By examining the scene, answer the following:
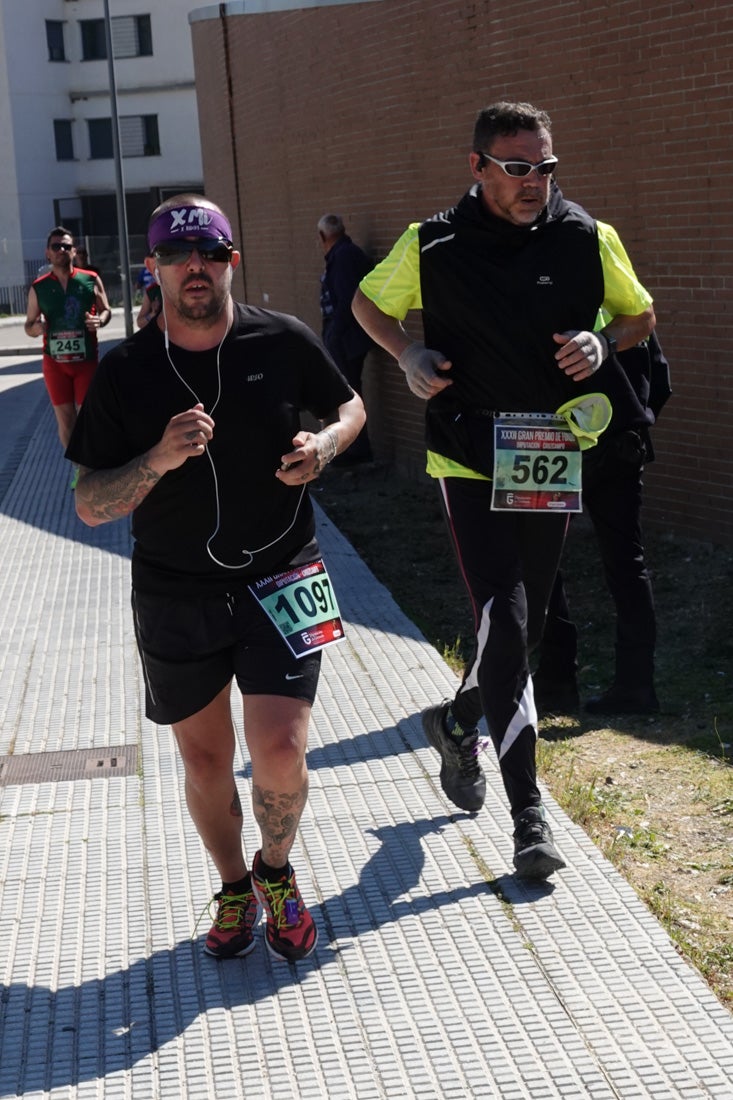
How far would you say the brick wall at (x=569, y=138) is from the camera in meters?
8.47

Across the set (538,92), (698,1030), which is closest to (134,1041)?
(698,1030)

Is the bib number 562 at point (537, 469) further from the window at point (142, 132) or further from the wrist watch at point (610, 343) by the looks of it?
the window at point (142, 132)

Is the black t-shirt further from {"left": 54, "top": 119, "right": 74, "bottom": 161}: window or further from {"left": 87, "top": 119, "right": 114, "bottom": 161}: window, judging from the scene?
{"left": 87, "top": 119, "right": 114, "bottom": 161}: window

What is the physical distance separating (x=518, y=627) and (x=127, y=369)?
1.43 m

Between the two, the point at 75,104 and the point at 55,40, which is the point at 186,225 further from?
the point at 55,40

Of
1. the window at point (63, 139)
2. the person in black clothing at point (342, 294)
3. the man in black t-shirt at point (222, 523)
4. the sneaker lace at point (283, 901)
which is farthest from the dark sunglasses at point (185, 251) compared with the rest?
the window at point (63, 139)

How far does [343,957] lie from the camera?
4.12m

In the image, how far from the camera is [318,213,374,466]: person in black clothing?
40.7 feet

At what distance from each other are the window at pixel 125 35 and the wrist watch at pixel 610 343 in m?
52.9

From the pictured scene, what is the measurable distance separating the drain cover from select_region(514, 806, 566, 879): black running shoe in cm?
175

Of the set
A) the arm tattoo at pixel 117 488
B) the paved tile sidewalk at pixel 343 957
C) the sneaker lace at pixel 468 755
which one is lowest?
the paved tile sidewalk at pixel 343 957

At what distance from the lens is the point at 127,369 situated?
387cm

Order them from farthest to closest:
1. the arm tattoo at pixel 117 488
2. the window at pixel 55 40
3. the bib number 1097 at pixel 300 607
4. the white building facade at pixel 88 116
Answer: the window at pixel 55 40, the white building facade at pixel 88 116, the bib number 1097 at pixel 300 607, the arm tattoo at pixel 117 488

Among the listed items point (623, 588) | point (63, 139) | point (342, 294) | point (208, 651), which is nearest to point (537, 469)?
point (208, 651)
